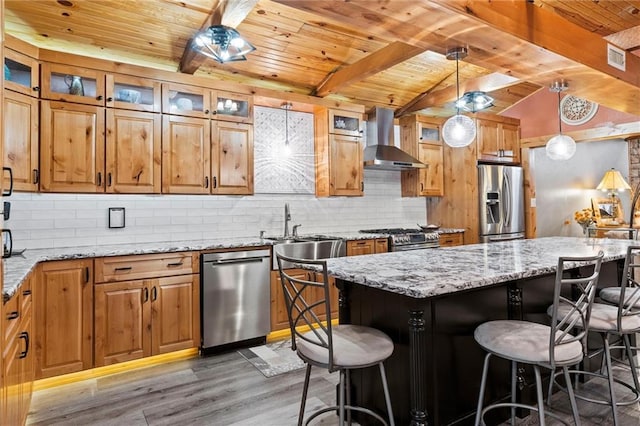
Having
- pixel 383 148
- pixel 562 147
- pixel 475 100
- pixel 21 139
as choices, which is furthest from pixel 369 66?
pixel 21 139

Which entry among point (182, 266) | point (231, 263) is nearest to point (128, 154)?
point (182, 266)

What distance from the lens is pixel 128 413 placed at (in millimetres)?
2303

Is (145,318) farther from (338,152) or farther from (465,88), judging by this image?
(465,88)

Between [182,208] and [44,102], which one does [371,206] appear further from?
[44,102]

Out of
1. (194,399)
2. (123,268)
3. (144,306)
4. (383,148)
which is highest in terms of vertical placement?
(383,148)

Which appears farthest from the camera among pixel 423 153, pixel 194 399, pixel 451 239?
pixel 423 153

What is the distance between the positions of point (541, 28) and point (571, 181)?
6.06 meters

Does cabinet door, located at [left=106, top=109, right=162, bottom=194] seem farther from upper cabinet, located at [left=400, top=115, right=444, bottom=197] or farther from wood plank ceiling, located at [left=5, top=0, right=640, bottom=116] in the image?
upper cabinet, located at [left=400, top=115, right=444, bottom=197]

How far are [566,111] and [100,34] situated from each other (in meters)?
6.02

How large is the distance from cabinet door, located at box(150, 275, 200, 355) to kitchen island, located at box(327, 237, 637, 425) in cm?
147

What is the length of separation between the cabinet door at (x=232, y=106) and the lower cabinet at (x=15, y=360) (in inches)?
84.4

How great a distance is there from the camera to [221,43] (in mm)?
2982

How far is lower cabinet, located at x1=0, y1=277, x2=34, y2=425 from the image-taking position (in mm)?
1414

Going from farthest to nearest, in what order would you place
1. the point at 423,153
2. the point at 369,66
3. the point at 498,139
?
1. the point at 498,139
2. the point at 423,153
3. the point at 369,66
